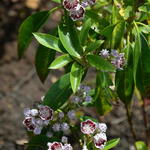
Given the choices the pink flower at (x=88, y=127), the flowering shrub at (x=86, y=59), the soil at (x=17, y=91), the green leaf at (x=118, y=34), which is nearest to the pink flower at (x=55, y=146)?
the flowering shrub at (x=86, y=59)

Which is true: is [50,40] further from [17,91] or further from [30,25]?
[17,91]

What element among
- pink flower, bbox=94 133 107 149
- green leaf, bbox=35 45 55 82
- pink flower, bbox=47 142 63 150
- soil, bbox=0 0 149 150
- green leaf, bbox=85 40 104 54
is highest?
→ green leaf, bbox=85 40 104 54

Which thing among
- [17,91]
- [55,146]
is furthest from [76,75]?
[17,91]

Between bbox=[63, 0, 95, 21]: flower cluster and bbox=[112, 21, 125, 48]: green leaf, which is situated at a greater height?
bbox=[63, 0, 95, 21]: flower cluster

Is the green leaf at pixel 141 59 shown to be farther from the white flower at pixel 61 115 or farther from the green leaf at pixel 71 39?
the white flower at pixel 61 115

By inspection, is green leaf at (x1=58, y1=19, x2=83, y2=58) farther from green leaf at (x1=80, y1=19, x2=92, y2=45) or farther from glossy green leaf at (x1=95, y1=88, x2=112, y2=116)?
glossy green leaf at (x1=95, y1=88, x2=112, y2=116)

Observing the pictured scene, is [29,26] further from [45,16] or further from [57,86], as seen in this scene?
[57,86]

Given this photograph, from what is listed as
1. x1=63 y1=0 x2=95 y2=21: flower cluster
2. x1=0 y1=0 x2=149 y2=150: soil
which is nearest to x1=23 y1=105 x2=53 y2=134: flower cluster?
x1=63 y1=0 x2=95 y2=21: flower cluster
